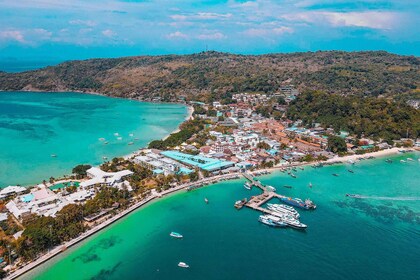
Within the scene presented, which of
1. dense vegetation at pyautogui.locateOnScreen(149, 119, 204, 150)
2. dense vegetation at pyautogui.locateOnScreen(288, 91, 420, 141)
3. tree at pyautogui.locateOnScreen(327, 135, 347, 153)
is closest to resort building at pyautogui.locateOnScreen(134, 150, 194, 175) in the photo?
dense vegetation at pyautogui.locateOnScreen(149, 119, 204, 150)

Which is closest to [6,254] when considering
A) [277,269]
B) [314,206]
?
[277,269]

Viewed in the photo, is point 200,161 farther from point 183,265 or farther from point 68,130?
point 68,130

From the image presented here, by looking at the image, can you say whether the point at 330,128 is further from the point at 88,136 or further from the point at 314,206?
the point at 88,136

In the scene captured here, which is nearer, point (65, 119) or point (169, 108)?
point (65, 119)

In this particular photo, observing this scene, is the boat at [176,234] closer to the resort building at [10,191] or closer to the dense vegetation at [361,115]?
the resort building at [10,191]

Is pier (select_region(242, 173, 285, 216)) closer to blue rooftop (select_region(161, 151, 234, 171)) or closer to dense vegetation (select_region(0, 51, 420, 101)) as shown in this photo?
blue rooftop (select_region(161, 151, 234, 171))

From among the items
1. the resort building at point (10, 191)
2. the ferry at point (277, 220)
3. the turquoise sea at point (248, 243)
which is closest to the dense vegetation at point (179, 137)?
the turquoise sea at point (248, 243)
